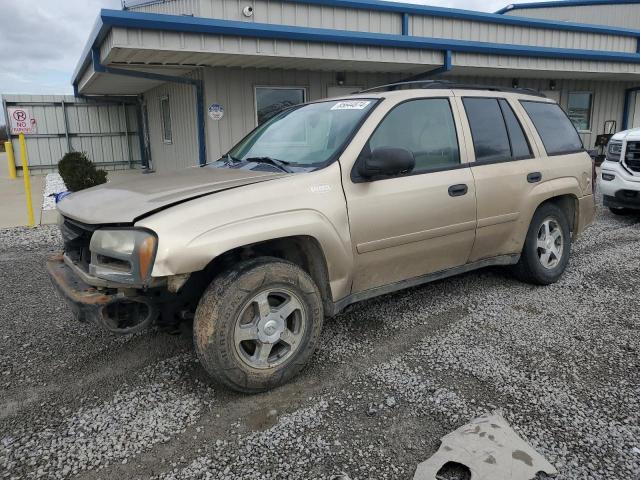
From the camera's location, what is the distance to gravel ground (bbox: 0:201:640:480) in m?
2.45

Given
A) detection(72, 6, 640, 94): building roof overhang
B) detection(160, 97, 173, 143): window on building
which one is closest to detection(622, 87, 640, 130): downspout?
detection(72, 6, 640, 94): building roof overhang

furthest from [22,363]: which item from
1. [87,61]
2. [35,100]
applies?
[35,100]

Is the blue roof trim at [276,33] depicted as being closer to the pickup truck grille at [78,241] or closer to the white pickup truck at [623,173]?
the white pickup truck at [623,173]

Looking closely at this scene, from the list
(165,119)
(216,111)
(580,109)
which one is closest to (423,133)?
(216,111)

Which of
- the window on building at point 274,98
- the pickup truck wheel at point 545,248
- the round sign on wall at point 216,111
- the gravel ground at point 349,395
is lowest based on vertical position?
the gravel ground at point 349,395

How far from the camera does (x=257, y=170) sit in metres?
3.56

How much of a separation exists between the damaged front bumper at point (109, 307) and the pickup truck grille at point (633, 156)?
7.44 meters

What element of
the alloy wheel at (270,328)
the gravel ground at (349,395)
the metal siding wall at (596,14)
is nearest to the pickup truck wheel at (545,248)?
the gravel ground at (349,395)

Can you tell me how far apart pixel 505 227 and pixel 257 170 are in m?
2.20

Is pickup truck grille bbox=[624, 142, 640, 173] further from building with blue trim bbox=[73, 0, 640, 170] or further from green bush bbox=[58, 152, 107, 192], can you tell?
green bush bbox=[58, 152, 107, 192]

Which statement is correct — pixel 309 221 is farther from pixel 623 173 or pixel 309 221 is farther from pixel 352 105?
pixel 623 173

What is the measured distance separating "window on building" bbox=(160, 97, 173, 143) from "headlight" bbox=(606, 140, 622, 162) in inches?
403

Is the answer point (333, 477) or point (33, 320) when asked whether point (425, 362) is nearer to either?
point (333, 477)

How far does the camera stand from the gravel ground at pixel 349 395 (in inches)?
96.6
